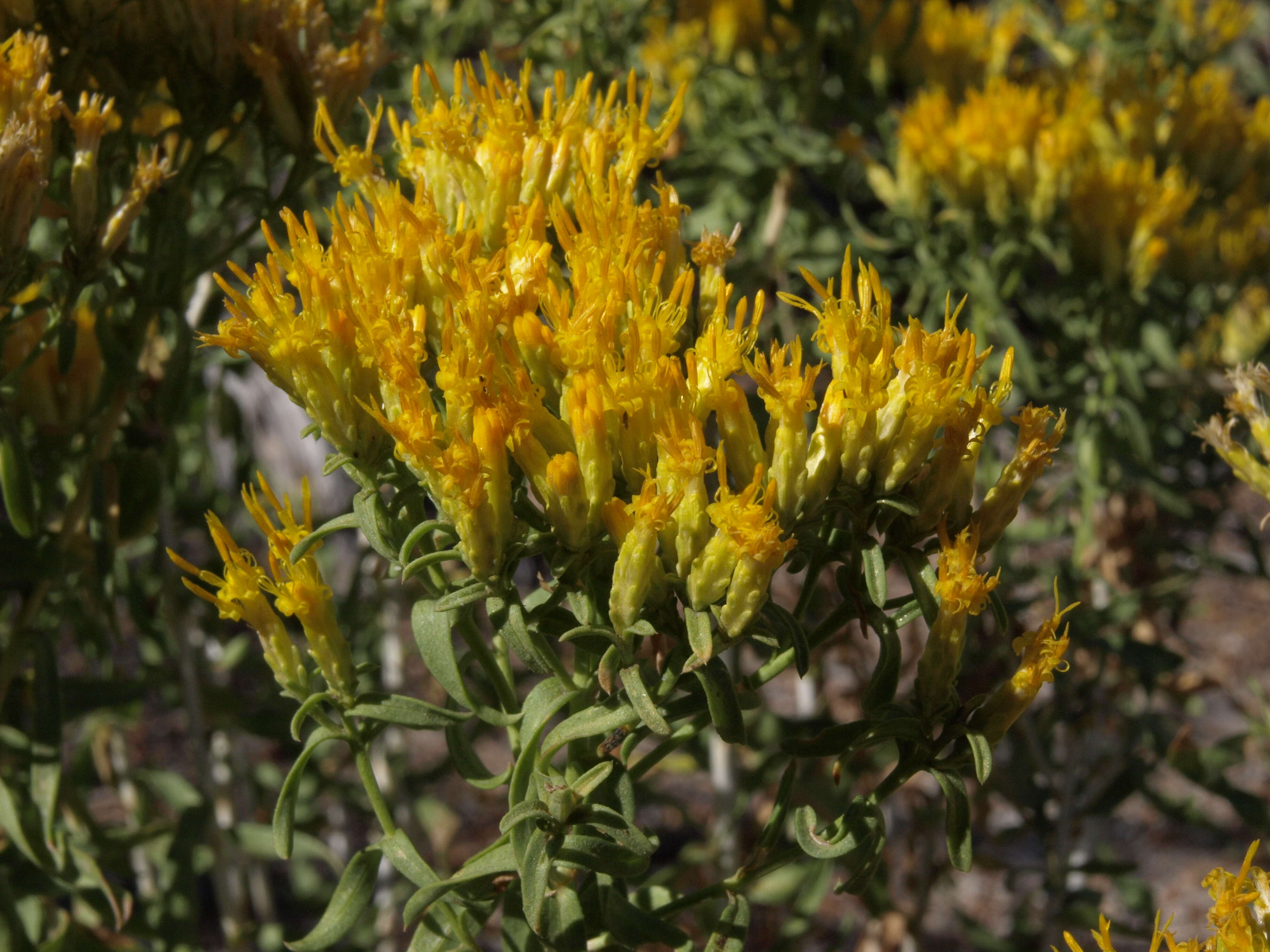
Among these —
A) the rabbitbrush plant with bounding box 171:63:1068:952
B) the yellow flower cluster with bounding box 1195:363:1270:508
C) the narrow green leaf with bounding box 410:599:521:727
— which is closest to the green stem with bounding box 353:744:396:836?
the rabbitbrush plant with bounding box 171:63:1068:952

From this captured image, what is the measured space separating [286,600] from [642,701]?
37 cm

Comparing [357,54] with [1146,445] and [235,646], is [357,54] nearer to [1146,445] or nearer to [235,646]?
[235,646]

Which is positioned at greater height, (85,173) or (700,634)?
(85,173)

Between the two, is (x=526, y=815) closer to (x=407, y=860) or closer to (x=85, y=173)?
(x=407, y=860)

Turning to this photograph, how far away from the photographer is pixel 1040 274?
218 centimetres

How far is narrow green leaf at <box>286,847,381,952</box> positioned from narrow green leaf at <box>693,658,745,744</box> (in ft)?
1.26

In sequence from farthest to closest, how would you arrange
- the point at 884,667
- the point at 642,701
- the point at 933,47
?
the point at 933,47
the point at 884,667
the point at 642,701

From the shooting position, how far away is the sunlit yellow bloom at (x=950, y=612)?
967 millimetres

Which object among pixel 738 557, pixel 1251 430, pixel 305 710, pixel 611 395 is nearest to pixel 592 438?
pixel 611 395

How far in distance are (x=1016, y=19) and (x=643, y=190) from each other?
917mm

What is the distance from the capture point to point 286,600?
1050 mm

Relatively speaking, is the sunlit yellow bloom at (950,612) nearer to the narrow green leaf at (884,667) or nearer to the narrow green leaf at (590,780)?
the narrow green leaf at (884,667)

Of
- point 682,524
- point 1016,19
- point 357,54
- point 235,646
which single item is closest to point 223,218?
point 357,54

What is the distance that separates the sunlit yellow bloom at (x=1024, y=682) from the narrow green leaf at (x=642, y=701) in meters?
0.30
